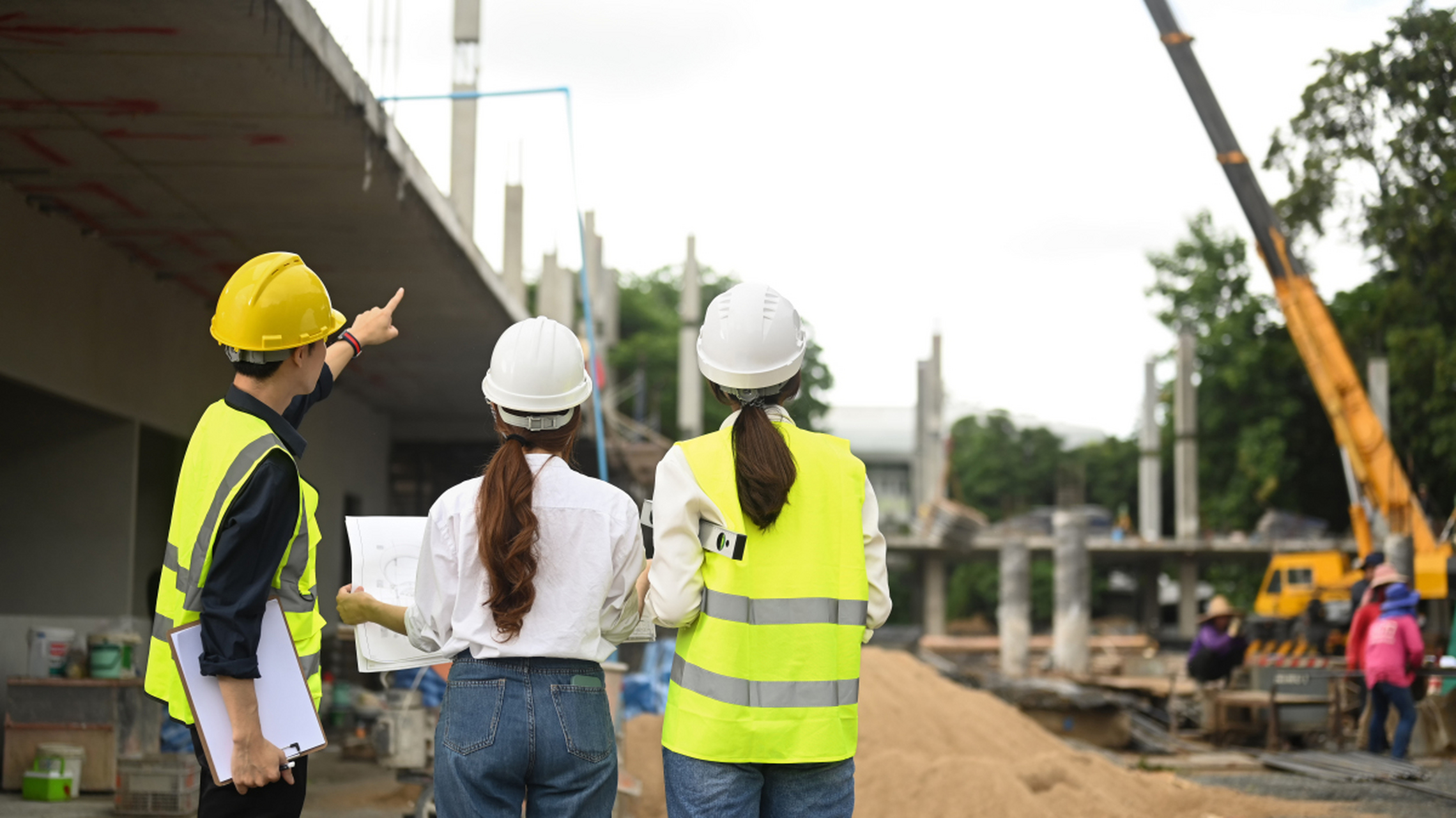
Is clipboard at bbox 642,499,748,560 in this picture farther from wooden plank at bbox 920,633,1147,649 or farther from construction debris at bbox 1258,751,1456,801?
wooden plank at bbox 920,633,1147,649

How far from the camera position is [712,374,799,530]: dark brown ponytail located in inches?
122

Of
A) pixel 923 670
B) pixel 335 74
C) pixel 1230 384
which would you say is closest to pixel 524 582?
pixel 335 74

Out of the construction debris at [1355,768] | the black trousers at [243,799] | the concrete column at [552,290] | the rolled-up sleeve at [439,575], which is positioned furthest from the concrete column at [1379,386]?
the black trousers at [243,799]

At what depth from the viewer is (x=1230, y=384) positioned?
45.8m

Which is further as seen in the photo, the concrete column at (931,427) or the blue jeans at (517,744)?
the concrete column at (931,427)

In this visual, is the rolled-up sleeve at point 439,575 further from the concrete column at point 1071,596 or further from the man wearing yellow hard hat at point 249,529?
the concrete column at point 1071,596

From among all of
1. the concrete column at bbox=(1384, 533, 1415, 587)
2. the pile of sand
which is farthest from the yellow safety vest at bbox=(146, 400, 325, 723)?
the concrete column at bbox=(1384, 533, 1415, 587)

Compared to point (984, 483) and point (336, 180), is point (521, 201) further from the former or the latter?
point (984, 483)

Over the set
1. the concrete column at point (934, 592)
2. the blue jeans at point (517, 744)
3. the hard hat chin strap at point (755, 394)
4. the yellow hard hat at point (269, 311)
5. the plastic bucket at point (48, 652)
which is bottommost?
the concrete column at point (934, 592)

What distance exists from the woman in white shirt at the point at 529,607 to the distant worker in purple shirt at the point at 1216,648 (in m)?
15.9

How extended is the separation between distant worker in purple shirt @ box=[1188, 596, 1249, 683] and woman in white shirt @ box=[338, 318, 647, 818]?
52.1ft

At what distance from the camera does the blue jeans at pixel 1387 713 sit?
1223 cm

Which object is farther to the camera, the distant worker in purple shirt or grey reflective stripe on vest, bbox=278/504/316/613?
the distant worker in purple shirt

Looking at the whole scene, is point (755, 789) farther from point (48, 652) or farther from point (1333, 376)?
point (1333, 376)
